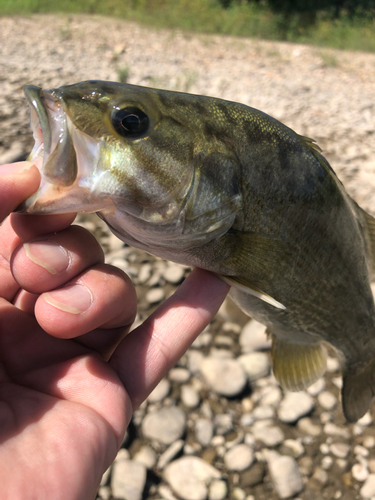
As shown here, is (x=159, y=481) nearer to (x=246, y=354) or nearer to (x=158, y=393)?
(x=158, y=393)

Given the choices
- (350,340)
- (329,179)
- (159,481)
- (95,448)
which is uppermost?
(329,179)

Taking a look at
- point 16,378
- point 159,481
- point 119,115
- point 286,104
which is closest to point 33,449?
point 16,378

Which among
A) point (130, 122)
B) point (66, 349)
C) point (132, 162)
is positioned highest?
point (130, 122)

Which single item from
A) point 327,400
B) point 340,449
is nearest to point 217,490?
point 340,449

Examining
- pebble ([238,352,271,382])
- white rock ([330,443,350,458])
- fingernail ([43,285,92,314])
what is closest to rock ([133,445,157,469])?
pebble ([238,352,271,382])

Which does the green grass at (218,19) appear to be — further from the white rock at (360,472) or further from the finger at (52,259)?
the white rock at (360,472)

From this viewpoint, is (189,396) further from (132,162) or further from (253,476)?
(132,162)

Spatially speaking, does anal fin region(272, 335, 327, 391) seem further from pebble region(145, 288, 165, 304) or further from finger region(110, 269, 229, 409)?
pebble region(145, 288, 165, 304)
